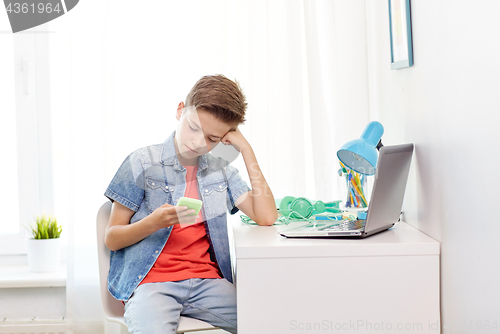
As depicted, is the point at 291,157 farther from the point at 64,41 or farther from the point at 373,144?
the point at 64,41

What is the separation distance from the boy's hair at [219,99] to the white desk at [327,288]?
423mm

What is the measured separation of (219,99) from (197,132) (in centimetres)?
11

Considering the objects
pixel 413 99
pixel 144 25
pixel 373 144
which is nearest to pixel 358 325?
pixel 373 144

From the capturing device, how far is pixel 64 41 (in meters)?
1.67

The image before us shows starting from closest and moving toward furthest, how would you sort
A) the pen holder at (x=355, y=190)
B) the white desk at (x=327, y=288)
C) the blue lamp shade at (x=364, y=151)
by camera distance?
the white desk at (x=327, y=288), the blue lamp shade at (x=364, y=151), the pen holder at (x=355, y=190)

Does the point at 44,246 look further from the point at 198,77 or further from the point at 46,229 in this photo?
the point at 198,77

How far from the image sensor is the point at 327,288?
982mm

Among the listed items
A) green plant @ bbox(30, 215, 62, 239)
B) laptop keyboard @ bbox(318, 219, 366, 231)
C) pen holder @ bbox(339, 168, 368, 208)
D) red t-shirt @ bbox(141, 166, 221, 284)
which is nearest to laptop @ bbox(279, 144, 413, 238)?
laptop keyboard @ bbox(318, 219, 366, 231)

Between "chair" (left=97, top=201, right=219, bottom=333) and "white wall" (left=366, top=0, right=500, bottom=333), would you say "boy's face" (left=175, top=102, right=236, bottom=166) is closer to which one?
"chair" (left=97, top=201, right=219, bottom=333)
